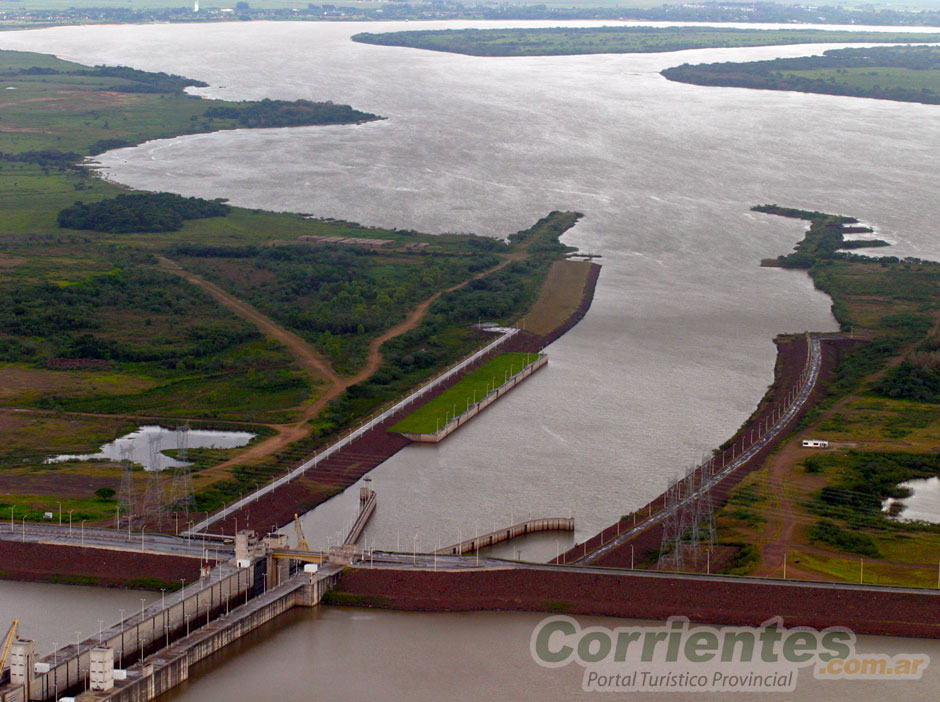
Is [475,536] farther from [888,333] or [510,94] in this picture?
[510,94]

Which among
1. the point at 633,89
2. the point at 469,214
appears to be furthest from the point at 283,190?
the point at 633,89

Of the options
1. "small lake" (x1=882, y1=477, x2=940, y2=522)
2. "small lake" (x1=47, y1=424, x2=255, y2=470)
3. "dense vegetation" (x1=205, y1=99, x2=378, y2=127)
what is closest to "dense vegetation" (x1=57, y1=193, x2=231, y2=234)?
"dense vegetation" (x1=205, y1=99, x2=378, y2=127)

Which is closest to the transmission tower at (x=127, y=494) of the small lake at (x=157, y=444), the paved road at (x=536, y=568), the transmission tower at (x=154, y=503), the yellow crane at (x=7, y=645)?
the transmission tower at (x=154, y=503)

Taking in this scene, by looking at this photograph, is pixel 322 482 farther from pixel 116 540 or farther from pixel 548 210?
pixel 548 210

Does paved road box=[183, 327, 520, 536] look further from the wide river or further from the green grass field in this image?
the wide river

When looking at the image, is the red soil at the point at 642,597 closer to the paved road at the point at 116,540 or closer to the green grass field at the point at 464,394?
the paved road at the point at 116,540

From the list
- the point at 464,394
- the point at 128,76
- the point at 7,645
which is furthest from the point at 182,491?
the point at 128,76
